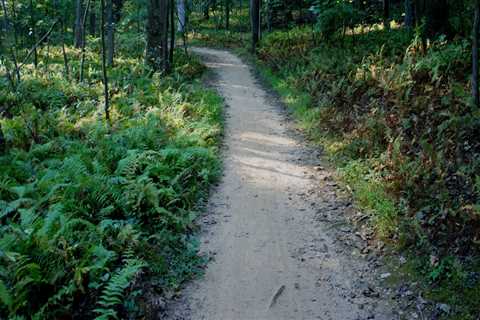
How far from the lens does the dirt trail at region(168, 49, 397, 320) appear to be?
→ 544cm

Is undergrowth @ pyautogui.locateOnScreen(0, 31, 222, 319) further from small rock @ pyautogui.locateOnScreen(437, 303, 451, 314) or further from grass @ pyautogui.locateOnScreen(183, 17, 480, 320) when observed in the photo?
small rock @ pyautogui.locateOnScreen(437, 303, 451, 314)

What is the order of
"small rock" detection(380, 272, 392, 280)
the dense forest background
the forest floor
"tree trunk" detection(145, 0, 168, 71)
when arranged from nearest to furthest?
the dense forest background < the forest floor < "small rock" detection(380, 272, 392, 280) < "tree trunk" detection(145, 0, 168, 71)

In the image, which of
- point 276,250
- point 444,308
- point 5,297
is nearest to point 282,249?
point 276,250

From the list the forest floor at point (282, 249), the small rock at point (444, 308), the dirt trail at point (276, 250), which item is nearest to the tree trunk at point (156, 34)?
the dirt trail at point (276, 250)

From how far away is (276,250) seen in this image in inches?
263

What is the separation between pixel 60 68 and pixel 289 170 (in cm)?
1414

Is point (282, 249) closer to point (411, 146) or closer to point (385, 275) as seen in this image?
point (385, 275)

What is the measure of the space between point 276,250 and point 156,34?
13.7 m

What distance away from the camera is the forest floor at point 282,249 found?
545cm

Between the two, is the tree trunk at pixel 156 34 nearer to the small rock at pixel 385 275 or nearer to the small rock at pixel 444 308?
the small rock at pixel 385 275

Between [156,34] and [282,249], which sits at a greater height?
[156,34]

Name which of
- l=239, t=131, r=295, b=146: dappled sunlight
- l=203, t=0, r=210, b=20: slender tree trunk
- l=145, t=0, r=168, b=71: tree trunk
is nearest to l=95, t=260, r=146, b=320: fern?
l=239, t=131, r=295, b=146: dappled sunlight

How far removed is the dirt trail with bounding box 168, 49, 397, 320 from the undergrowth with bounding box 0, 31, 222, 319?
0.46m

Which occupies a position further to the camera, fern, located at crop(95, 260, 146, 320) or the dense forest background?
the dense forest background
